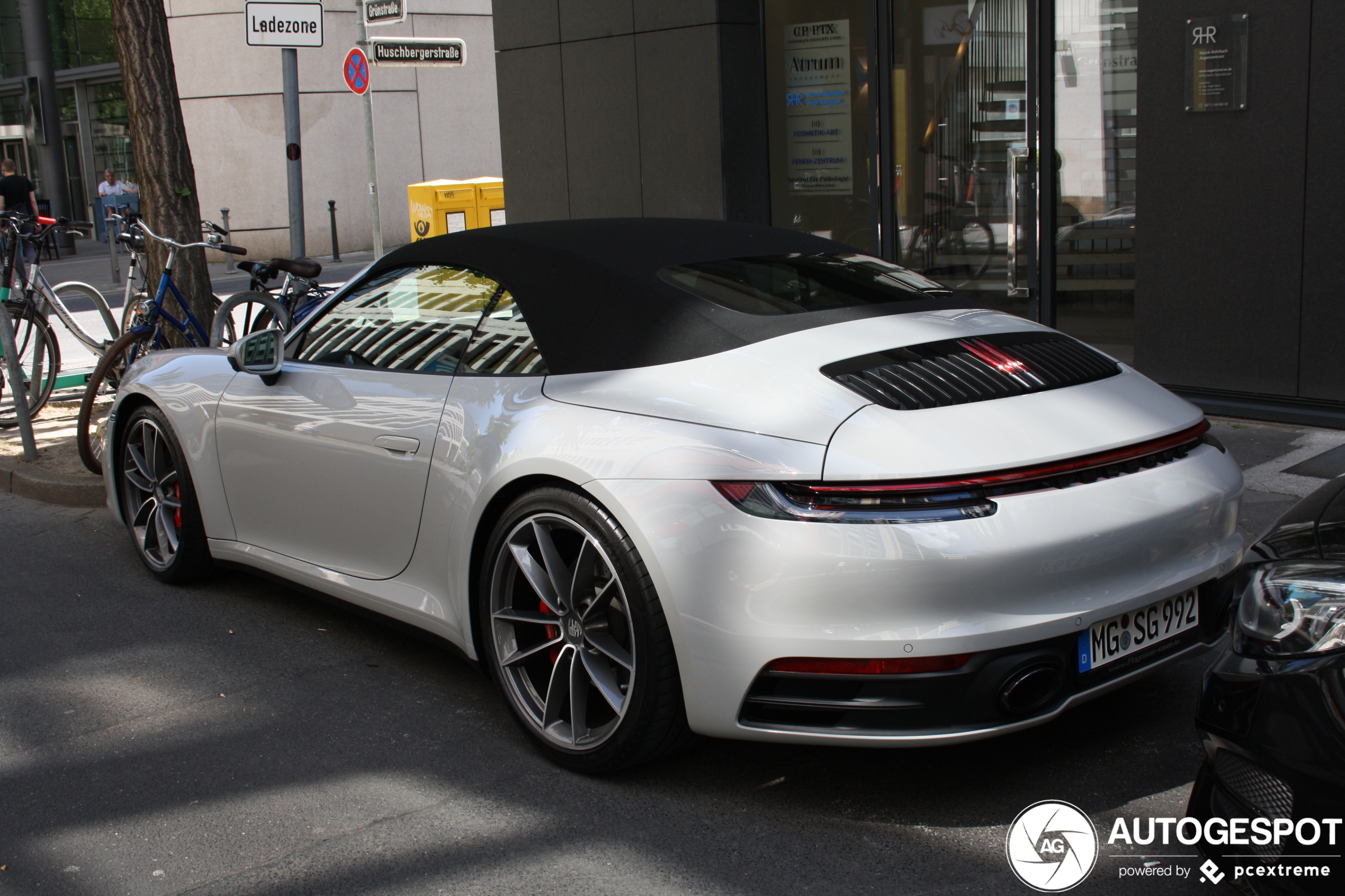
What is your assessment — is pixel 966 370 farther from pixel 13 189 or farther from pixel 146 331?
pixel 13 189

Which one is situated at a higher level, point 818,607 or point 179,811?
point 818,607

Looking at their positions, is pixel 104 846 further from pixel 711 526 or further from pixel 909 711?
pixel 909 711

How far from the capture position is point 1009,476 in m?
2.82

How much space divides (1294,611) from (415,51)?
35.4 feet

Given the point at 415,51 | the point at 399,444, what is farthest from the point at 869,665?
the point at 415,51

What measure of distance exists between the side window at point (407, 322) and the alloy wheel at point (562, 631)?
28.2 inches

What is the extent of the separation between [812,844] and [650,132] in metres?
8.40

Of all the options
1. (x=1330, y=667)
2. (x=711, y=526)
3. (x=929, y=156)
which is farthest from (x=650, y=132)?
(x=1330, y=667)

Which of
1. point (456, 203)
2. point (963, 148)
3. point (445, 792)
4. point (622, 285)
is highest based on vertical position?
point (963, 148)

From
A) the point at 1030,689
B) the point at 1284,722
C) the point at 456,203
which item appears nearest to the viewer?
the point at 1284,722

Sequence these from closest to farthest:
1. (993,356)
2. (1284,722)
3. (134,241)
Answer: (1284,722) → (993,356) → (134,241)

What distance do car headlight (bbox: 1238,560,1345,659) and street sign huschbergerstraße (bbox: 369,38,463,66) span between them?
1031cm

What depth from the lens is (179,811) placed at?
131 inches

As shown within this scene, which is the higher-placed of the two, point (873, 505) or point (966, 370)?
point (966, 370)
